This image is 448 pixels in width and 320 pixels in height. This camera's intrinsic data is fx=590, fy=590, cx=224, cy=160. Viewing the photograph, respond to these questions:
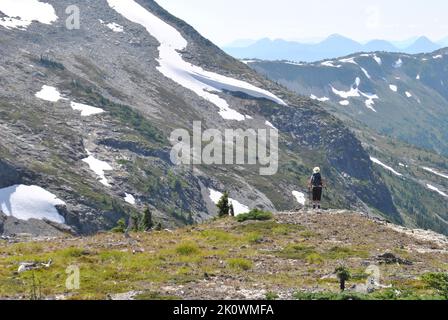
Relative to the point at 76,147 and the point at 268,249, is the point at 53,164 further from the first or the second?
the point at 268,249

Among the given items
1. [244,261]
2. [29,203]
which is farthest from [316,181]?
[29,203]

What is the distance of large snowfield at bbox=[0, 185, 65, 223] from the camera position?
133 metres

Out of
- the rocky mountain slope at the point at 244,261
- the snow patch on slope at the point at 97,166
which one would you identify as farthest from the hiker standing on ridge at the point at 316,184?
the snow patch on slope at the point at 97,166

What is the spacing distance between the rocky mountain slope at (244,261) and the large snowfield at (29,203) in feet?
331

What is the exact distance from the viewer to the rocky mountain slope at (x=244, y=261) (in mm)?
22719

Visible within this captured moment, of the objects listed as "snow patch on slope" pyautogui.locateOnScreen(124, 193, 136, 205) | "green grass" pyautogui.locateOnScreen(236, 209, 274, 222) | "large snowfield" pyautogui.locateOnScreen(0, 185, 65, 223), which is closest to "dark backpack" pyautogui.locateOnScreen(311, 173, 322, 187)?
"green grass" pyautogui.locateOnScreen(236, 209, 274, 222)

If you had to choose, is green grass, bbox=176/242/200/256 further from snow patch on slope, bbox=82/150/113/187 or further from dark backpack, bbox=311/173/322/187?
snow patch on slope, bbox=82/150/113/187

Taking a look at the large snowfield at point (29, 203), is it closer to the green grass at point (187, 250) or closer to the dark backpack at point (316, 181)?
the dark backpack at point (316, 181)

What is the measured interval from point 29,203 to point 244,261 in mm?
123513

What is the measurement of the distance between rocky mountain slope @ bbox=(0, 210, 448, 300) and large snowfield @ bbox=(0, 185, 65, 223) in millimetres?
100934

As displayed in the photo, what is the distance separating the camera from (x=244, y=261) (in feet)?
92.2

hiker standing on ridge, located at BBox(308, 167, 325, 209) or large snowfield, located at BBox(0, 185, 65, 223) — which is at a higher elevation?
Result: hiker standing on ridge, located at BBox(308, 167, 325, 209)
